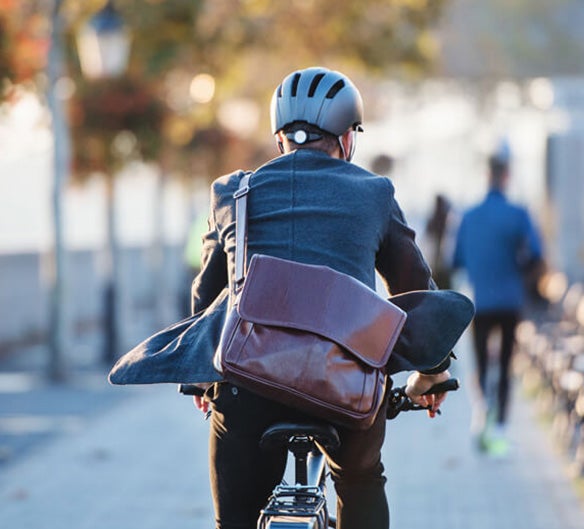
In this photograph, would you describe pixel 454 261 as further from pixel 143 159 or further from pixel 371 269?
pixel 143 159

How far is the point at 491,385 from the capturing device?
10.9 m

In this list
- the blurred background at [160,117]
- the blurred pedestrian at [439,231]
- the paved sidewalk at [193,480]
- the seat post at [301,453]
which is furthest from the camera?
the blurred background at [160,117]

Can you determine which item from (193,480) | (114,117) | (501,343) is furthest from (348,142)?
(114,117)

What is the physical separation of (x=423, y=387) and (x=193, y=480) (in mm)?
5106

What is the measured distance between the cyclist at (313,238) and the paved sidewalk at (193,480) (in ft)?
11.8

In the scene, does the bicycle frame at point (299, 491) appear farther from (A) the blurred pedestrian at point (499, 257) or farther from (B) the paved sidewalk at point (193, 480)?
(A) the blurred pedestrian at point (499, 257)

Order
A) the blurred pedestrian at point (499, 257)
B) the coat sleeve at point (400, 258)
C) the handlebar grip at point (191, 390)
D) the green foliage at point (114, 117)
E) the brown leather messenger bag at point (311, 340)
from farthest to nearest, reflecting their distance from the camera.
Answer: the green foliage at point (114, 117) → the blurred pedestrian at point (499, 257) → the handlebar grip at point (191, 390) → the coat sleeve at point (400, 258) → the brown leather messenger bag at point (311, 340)

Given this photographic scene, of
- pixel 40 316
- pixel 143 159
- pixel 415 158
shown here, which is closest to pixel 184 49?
pixel 143 159

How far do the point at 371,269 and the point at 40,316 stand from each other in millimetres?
19534

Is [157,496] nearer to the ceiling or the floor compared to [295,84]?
nearer to the floor

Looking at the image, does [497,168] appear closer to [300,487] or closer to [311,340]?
[300,487]

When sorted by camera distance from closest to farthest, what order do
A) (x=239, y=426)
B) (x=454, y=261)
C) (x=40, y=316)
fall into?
1. (x=239, y=426)
2. (x=454, y=261)
3. (x=40, y=316)

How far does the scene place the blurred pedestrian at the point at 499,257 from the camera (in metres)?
10.0

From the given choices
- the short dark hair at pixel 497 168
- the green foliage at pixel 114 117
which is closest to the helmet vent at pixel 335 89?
the short dark hair at pixel 497 168
